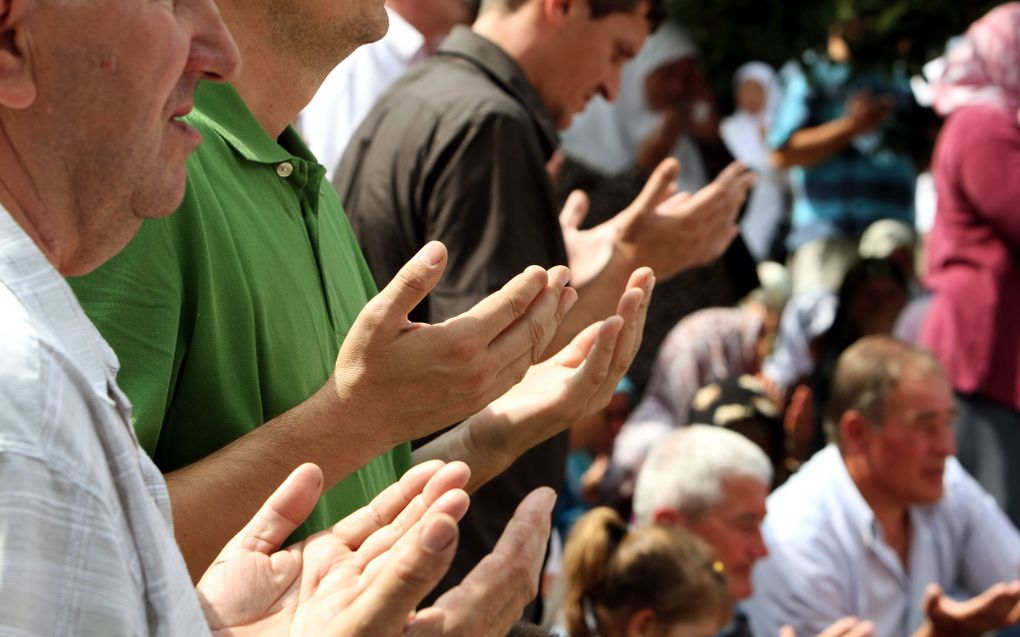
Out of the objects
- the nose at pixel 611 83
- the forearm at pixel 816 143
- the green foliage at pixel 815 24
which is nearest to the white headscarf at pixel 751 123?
the green foliage at pixel 815 24

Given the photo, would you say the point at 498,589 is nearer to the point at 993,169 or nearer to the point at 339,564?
the point at 339,564

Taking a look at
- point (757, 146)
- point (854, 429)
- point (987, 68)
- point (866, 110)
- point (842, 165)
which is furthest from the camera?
point (757, 146)

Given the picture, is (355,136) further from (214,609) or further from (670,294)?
(670,294)

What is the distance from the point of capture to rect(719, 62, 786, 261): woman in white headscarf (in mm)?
6891

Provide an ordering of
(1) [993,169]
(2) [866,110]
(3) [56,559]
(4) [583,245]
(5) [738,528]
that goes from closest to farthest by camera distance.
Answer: (3) [56,559], (4) [583,245], (5) [738,528], (1) [993,169], (2) [866,110]

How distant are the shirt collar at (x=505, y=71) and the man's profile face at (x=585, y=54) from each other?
0.20ft

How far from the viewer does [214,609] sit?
1.38 metres

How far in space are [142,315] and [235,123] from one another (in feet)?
1.32

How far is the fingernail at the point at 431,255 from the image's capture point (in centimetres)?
160

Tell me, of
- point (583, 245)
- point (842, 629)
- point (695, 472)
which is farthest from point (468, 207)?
point (695, 472)

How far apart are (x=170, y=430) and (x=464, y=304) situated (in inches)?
50.7

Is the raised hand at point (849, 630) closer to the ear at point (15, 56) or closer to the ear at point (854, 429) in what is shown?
the ear at point (854, 429)

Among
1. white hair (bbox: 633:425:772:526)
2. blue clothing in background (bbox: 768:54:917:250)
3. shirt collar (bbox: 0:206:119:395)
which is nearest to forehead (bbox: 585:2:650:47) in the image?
white hair (bbox: 633:425:772:526)

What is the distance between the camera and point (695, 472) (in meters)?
4.26
